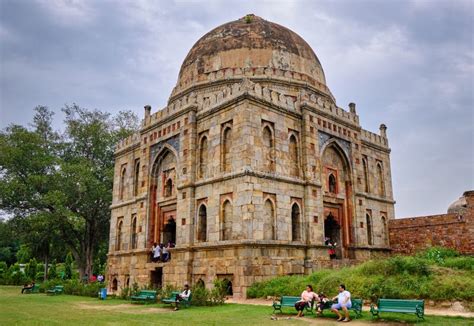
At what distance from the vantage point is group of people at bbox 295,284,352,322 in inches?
384

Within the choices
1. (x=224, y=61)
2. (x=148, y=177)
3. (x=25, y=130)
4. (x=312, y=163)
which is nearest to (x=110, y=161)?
(x=25, y=130)

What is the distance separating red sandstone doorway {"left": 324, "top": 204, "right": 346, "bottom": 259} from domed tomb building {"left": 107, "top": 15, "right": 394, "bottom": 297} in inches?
2.1

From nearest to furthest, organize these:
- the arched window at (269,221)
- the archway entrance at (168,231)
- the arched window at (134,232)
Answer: the arched window at (269,221), the archway entrance at (168,231), the arched window at (134,232)

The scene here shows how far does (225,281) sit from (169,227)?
6348mm

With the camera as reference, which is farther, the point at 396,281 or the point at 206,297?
the point at 206,297

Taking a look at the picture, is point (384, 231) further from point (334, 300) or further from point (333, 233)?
point (334, 300)

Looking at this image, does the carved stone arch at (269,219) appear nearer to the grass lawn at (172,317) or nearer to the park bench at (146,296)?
the grass lawn at (172,317)

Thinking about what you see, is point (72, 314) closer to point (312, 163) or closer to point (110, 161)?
point (312, 163)

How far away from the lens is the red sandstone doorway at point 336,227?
63.0 ft

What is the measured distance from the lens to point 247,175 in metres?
15.3

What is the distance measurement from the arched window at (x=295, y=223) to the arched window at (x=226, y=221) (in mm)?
2746

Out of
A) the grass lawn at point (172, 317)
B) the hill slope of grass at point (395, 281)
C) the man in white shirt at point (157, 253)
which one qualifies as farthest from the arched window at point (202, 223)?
the grass lawn at point (172, 317)

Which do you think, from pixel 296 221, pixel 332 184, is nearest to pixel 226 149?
pixel 296 221

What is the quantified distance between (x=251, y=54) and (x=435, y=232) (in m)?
13.2
